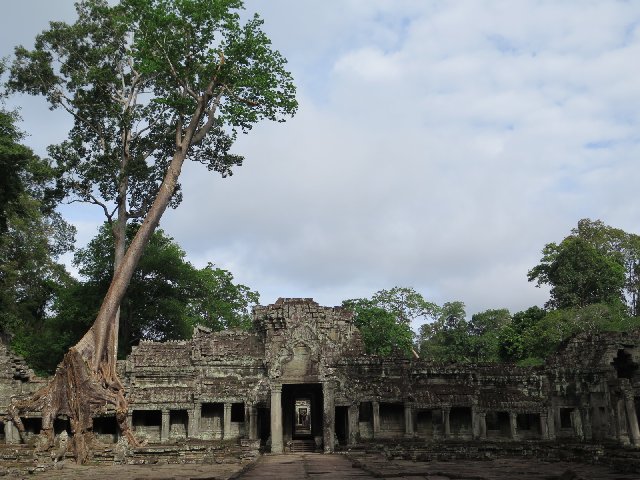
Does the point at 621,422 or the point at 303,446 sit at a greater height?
the point at 621,422

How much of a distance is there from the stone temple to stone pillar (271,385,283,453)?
6 centimetres

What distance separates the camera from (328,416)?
87.7 ft

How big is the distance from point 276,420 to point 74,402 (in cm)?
893

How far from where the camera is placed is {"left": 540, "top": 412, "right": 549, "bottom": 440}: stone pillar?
1112 inches

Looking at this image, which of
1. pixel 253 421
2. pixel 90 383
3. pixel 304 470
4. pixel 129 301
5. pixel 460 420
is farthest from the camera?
pixel 129 301

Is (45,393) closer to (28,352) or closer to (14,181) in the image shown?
(14,181)

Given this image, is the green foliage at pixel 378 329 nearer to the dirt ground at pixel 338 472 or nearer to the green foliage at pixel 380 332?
the green foliage at pixel 380 332

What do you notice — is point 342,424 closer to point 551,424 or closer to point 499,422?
point 499,422

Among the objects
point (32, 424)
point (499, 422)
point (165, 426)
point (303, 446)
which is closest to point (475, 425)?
point (499, 422)

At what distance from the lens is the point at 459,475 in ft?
49.8

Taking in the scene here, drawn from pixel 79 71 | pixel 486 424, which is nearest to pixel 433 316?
pixel 486 424

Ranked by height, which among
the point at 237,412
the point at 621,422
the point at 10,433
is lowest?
the point at 621,422

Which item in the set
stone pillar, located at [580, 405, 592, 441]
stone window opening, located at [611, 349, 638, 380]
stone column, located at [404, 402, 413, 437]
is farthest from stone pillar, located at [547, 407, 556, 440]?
stone column, located at [404, 402, 413, 437]

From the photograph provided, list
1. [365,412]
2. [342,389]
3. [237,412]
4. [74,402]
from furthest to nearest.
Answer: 1. [237,412]
2. [365,412]
3. [342,389]
4. [74,402]
